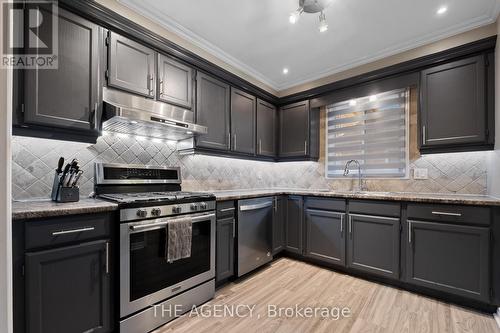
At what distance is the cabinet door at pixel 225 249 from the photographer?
2289 millimetres

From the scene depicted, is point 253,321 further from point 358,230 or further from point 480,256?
point 480,256

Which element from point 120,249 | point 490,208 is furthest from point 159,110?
point 490,208

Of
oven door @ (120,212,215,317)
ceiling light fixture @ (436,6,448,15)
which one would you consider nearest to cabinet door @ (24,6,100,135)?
oven door @ (120,212,215,317)

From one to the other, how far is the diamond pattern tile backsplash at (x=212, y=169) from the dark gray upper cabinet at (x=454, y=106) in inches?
13.0

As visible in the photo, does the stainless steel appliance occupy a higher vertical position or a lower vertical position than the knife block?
lower

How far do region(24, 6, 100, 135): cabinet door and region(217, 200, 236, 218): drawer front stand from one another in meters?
1.30

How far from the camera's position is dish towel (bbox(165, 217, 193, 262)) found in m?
1.79

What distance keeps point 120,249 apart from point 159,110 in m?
1.23

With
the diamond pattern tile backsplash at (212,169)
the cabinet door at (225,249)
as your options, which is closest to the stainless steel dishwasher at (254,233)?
the cabinet door at (225,249)

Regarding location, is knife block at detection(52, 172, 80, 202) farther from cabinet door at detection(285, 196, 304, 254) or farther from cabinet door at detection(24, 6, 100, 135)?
cabinet door at detection(285, 196, 304, 254)

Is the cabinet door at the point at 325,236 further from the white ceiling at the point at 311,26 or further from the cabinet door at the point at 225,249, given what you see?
the white ceiling at the point at 311,26

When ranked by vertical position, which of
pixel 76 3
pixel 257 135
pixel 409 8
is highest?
pixel 409 8

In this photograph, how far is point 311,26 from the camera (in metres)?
2.32

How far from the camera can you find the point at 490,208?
6.34 feet
